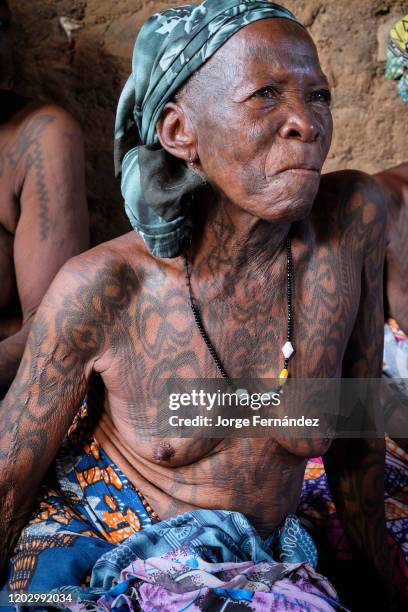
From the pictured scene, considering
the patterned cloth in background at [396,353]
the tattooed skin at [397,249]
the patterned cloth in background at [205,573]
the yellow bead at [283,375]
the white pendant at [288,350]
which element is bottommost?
the patterned cloth in background at [205,573]

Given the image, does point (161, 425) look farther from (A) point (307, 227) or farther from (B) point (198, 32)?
(B) point (198, 32)

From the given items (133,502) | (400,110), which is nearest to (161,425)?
(133,502)

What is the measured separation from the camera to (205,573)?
1.55m

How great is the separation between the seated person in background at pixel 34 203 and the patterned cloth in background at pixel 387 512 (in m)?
0.97

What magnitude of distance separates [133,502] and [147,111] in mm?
838

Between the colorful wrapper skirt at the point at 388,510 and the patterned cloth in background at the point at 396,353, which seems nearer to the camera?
the colorful wrapper skirt at the point at 388,510

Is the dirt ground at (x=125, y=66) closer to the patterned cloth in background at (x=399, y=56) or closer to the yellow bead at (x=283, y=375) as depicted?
the patterned cloth in background at (x=399, y=56)

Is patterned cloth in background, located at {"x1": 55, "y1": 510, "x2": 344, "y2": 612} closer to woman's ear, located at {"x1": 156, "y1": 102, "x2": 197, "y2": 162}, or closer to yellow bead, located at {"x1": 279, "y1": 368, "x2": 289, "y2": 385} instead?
yellow bead, located at {"x1": 279, "y1": 368, "x2": 289, "y2": 385}

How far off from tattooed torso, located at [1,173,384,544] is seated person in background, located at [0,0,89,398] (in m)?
0.83

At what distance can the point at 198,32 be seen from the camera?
1608 mm

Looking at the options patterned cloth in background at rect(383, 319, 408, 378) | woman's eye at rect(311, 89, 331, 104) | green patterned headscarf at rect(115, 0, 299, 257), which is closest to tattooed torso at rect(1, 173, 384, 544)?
green patterned headscarf at rect(115, 0, 299, 257)

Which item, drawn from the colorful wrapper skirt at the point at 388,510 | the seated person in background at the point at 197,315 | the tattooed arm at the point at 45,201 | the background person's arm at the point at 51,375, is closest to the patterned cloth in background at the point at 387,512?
the colorful wrapper skirt at the point at 388,510

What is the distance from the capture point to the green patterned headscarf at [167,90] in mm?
1604

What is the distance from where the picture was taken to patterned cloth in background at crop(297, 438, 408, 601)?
208 centimetres
